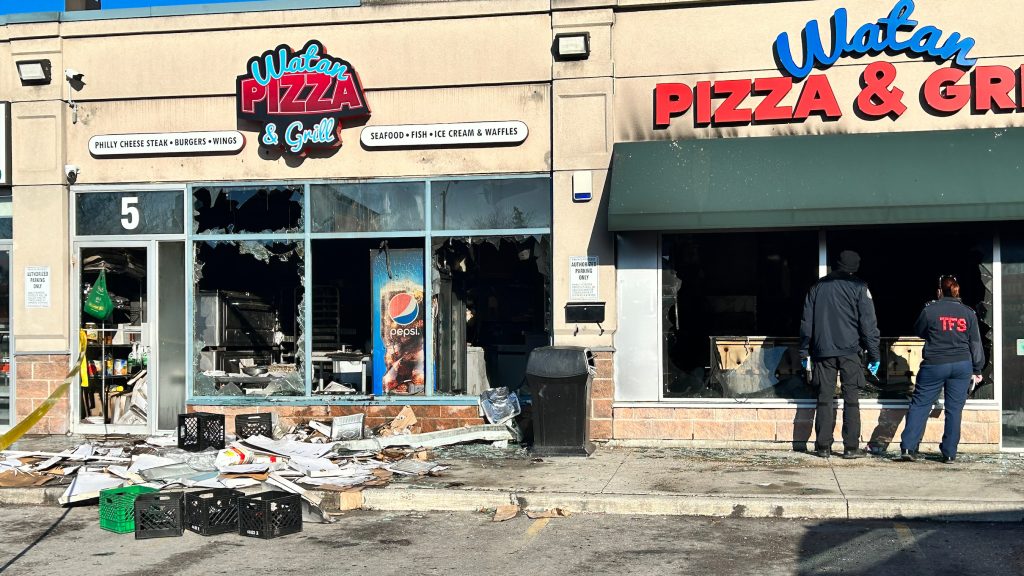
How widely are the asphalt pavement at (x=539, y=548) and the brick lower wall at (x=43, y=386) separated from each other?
186 inches

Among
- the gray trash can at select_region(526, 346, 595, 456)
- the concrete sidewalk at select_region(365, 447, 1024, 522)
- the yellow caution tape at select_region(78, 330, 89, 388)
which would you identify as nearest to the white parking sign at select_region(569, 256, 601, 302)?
the gray trash can at select_region(526, 346, 595, 456)

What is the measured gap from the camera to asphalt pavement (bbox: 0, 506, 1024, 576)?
7383 mm

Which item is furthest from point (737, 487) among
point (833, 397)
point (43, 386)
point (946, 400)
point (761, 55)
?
point (43, 386)

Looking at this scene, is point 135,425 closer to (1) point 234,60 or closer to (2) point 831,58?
(1) point 234,60

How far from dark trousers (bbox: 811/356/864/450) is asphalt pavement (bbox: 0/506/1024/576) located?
268cm

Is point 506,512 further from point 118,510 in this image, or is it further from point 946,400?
point 946,400

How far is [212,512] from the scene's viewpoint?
28.1ft

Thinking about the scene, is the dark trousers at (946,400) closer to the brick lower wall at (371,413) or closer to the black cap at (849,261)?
the black cap at (849,261)

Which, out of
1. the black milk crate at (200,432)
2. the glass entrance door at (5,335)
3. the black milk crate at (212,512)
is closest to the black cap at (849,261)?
the black milk crate at (212,512)

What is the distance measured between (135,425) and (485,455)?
192 inches

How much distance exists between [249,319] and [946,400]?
8.22 metres

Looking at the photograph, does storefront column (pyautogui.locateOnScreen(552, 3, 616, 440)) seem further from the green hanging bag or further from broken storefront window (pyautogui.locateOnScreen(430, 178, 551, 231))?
the green hanging bag

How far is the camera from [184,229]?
13695 millimetres

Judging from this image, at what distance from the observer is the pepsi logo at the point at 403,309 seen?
13.4 meters
